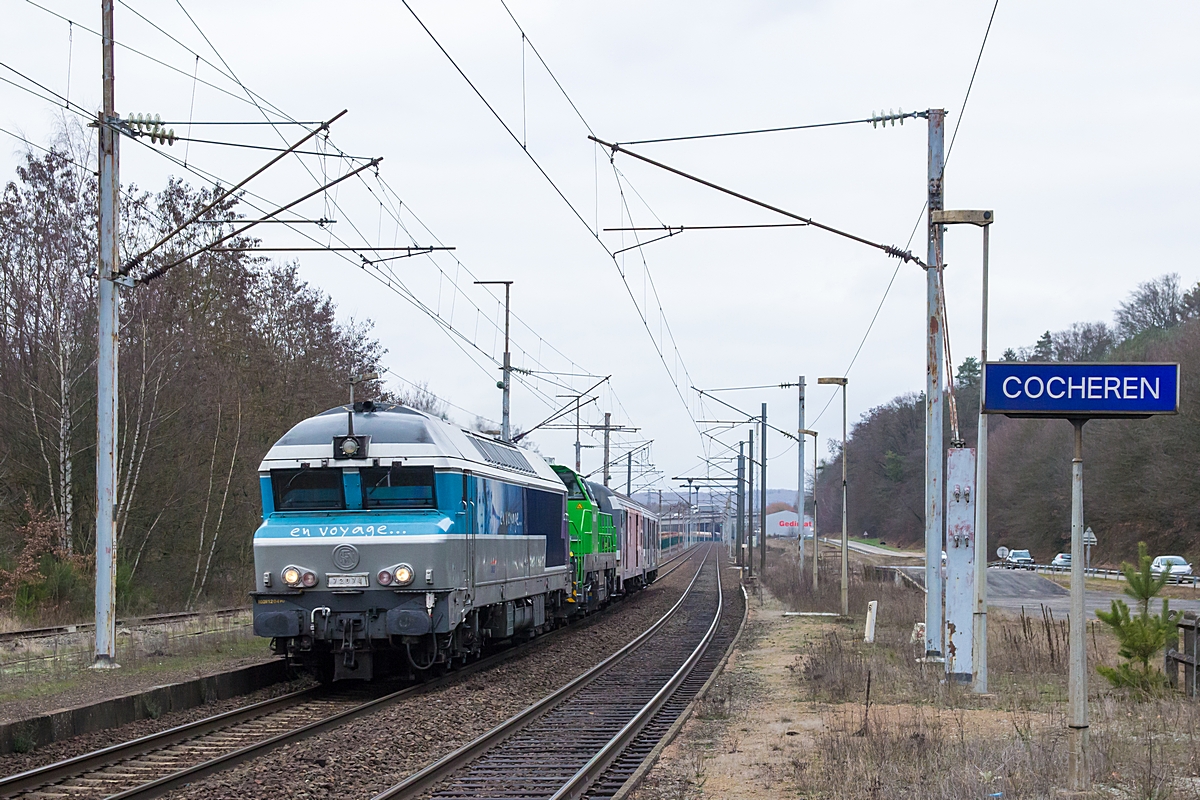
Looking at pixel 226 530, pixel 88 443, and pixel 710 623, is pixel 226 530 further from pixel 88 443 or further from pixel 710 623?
pixel 710 623

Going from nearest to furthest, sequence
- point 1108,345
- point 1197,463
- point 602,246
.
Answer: point 602,246 < point 1197,463 < point 1108,345

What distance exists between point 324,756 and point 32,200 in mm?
19780

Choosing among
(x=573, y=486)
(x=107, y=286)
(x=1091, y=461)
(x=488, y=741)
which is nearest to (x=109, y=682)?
(x=488, y=741)

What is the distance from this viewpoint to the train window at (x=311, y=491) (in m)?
15.4

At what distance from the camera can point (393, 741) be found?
11.5 m

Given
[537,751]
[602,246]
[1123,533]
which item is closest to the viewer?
[537,751]

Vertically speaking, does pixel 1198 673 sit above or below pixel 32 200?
below

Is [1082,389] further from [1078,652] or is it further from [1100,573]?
[1100,573]

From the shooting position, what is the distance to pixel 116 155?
16672 mm

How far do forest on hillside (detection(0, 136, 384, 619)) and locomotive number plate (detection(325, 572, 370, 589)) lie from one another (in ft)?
37.7

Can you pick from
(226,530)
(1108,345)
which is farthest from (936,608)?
(1108,345)

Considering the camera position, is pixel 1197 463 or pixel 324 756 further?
pixel 1197 463

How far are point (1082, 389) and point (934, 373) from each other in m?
8.51

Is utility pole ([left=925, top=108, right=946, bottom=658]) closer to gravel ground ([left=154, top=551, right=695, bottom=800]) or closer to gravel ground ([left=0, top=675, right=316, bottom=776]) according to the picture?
gravel ground ([left=154, top=551, right=695, bottom=800])
